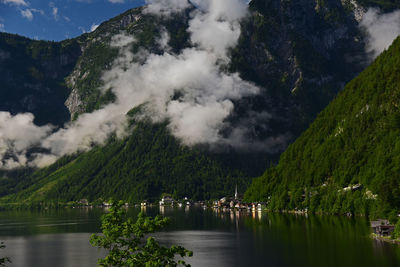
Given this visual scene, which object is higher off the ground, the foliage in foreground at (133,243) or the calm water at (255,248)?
the foliage in foreground at (133,243)

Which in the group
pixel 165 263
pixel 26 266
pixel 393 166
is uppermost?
pixel 393 166

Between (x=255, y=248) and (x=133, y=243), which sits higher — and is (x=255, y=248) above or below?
below

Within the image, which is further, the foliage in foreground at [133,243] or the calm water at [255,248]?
the calm water at [255,248]

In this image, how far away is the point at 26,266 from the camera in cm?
10900

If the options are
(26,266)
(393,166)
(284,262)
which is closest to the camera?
(284,262)

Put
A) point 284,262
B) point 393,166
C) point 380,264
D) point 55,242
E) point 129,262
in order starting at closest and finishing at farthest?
point 129,262
point 380,264
point 284,262
point 55,242
point 393,166

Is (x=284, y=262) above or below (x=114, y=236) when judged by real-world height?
below

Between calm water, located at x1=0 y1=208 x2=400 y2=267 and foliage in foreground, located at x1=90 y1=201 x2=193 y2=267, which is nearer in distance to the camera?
foliage in foreground, located at x1=90 y1=201 x2=193 y2=267

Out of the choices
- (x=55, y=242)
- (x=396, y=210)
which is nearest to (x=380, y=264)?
(x=396, y=210)

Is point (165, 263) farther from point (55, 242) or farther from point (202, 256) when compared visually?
point (55, 242)

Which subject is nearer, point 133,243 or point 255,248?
point 133,243

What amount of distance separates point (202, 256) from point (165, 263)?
243ft

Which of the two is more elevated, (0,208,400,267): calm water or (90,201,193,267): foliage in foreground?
(90,201,193,267): foliage in foreground

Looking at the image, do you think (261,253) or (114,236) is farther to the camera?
(261,253)
